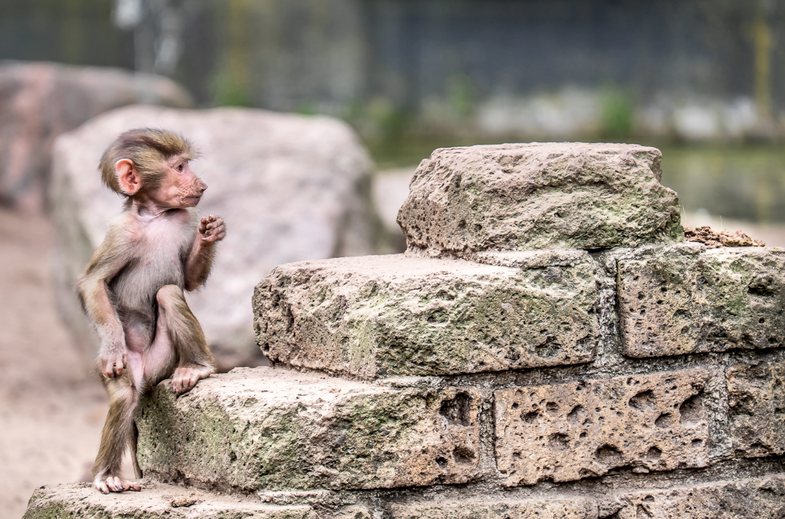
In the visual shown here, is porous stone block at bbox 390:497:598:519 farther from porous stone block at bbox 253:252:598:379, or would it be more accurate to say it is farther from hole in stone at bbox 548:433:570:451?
porous stone block at bbox 253:252:598:379

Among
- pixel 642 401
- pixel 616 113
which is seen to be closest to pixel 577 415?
pixel 642 401

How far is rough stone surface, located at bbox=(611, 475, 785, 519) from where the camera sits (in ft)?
9.34

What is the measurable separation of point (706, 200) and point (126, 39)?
1066cm

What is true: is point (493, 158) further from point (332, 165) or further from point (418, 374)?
point (332, 165)

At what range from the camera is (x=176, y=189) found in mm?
3367

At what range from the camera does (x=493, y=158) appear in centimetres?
292

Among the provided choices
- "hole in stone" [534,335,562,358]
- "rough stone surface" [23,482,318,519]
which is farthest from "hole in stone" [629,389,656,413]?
"rough stone surface" [23,482,318,519]

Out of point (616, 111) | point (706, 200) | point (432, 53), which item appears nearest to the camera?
point (706, 200)

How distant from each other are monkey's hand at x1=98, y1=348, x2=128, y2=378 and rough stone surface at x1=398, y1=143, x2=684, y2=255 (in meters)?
1.19

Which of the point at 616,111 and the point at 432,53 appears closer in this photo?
the point at 616,111

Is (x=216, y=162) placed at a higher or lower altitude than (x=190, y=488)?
higher

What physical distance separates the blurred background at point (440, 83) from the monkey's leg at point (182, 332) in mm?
6650

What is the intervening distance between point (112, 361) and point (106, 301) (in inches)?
8.7

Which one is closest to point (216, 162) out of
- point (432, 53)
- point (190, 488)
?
point (190, 488)
